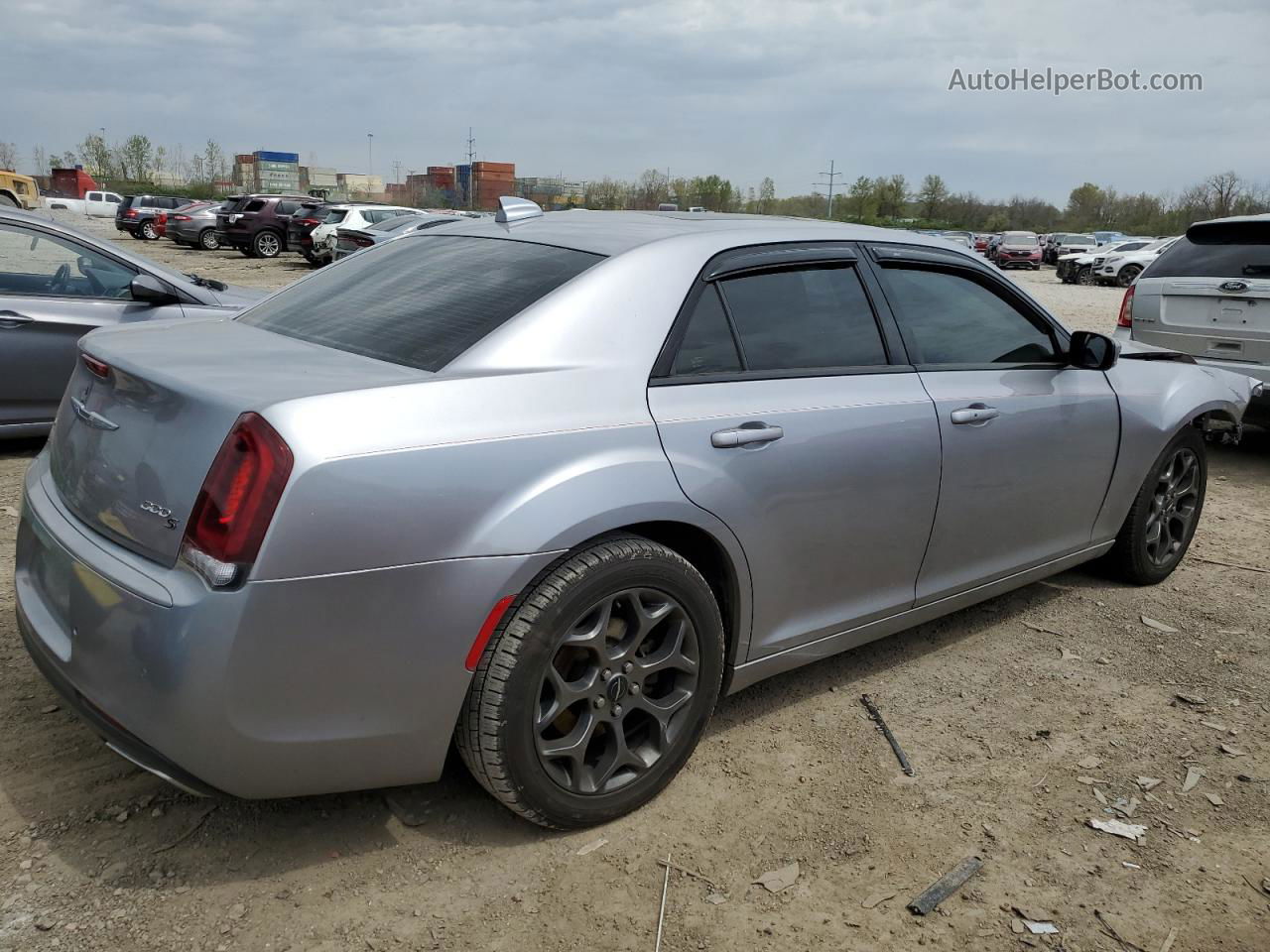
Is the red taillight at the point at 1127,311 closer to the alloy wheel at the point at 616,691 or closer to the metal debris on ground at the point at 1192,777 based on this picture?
the metal debris on ground at the point at 1192,777

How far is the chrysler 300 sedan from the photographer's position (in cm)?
223

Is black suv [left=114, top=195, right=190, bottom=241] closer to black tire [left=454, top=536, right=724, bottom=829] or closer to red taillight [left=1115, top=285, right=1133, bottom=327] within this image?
red taillight [left=1115, top=285, right=1133, bottom=327]

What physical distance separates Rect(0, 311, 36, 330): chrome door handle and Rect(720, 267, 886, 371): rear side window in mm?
4977

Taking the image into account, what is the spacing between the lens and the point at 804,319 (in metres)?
3.26

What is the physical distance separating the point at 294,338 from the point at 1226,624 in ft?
12.7

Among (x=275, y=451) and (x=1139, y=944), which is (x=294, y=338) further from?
(x=1139, y=944)

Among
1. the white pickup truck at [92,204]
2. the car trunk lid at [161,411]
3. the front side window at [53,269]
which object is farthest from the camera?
the white pickup truck at [92,204]

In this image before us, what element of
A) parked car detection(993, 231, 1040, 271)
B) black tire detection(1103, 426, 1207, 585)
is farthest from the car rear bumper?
parked car detection(993, 231, 1040, 271)

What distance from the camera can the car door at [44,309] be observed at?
619cm

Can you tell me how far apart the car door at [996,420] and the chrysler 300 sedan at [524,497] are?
16 millimetres

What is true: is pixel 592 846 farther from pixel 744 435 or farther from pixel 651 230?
pixel 651 230

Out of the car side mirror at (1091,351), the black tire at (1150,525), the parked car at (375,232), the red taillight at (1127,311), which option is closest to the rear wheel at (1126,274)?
the parked car at (375,232)

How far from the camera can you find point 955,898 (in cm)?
257

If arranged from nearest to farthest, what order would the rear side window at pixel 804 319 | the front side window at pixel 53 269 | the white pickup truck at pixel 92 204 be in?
the rear side window at pixel 804 319 → the front side window at pixel 53 269 → the white pickup truck at pixel 92 204
